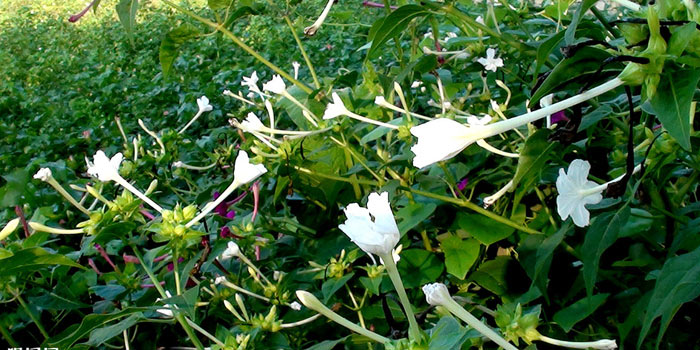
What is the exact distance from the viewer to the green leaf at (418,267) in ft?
2.82

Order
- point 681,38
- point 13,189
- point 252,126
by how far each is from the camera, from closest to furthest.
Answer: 1. point 681,38
2. point 252,126
3. point 13,189

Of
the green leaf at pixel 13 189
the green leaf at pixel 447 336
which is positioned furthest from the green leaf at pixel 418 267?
the green leaf at pixel 13 189

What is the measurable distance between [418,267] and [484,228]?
A: 10 centimetres

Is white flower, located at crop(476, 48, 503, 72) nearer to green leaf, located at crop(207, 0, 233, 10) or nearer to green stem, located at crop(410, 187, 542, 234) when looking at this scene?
green stem, located at crop(410, 187, 542, 234)

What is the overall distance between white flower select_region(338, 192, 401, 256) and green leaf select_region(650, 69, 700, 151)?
19 centimetres

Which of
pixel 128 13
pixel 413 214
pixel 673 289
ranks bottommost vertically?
pixel 413 214

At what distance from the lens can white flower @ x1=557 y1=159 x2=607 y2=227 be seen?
585 millimetres

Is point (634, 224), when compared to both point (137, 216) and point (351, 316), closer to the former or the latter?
point (351, 316)

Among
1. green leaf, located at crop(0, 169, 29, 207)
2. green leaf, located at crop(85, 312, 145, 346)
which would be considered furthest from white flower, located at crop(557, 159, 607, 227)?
green leaf, located at crop(0, 169, 29, 207)

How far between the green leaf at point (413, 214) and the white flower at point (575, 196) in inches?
9.3

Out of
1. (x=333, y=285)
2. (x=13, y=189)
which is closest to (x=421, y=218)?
(x=333, y=285)

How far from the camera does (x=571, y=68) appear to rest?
0.50 meters

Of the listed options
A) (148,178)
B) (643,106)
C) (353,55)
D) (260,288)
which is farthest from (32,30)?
(643,106)

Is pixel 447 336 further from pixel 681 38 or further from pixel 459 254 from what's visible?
pixel 459 254
